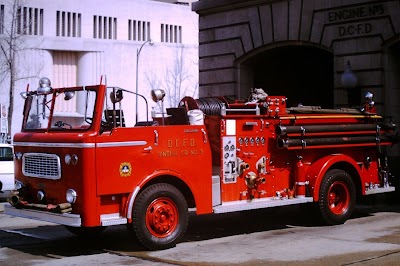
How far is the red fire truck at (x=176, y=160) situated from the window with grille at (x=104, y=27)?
149 ft

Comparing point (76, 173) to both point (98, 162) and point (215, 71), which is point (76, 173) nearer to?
point (98, 162)

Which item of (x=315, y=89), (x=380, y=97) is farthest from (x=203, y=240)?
(x=315, y=89)

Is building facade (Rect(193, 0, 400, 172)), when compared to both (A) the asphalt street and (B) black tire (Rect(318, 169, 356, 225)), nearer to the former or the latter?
(B) black tire (Rect(318, 169, 356, 225))

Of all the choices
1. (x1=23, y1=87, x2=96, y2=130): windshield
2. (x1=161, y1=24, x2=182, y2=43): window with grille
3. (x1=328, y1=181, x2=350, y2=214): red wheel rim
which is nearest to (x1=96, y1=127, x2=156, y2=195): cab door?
(x1=23, y1=87, x2=96, y2=130): windshield

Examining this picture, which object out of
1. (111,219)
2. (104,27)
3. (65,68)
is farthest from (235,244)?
(104,27)

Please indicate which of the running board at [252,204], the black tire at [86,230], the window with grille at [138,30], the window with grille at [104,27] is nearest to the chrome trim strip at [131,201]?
the running board at [252,204]

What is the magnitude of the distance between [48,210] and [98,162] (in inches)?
44.8

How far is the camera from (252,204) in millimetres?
10898

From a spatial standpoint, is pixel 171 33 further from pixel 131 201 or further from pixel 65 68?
pixel 131 201

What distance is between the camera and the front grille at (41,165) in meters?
9.55

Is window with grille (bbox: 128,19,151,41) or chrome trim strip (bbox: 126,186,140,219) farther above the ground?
window with grille (bbox: 128,19,151,41)

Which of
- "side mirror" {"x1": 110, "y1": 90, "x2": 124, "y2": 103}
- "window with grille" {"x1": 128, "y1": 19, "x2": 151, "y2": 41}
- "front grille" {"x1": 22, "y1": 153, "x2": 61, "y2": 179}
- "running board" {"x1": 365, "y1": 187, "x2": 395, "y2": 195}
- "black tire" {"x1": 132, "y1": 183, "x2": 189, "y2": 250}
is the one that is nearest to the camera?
"black tire" {"x1": 132, "y1": 183, "x2": 189, "y2": 250}

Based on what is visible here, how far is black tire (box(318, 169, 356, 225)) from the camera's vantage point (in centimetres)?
1190

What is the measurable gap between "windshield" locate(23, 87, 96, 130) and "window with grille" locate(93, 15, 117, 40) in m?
46.0
